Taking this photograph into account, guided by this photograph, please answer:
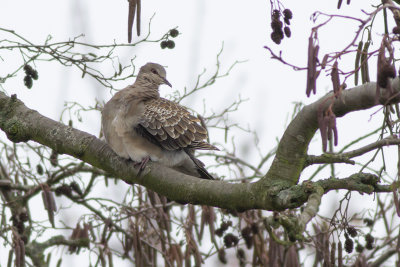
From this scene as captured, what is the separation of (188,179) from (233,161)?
1744mm

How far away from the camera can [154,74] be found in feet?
Answer: 17.6

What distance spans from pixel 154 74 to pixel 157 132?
109 centimetres

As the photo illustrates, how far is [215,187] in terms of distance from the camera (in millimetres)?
2936

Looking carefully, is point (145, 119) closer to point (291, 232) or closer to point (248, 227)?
point (248, 227)

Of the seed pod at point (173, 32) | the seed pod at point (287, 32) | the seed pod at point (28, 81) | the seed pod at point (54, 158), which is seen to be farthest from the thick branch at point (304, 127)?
the seed pod at point (54, 158)

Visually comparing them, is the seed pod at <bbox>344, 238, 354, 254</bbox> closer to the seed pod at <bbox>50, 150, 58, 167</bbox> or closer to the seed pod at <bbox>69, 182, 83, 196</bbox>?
the seed pod at <bbox>69, 182, 83, 196</bbox>

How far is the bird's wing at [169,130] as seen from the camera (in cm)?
437

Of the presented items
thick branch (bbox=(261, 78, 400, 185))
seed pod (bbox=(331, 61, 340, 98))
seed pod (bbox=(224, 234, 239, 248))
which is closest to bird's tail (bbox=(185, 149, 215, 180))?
seed pod (bbox=(224, 234, 239, 248))

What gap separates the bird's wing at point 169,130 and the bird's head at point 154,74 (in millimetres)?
870

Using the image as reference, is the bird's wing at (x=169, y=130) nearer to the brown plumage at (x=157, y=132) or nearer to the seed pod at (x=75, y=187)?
the brown plumage at (x=157, y=132)

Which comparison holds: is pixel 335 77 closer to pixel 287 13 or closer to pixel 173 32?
pixel 287 13

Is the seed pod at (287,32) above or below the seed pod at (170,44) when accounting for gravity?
below

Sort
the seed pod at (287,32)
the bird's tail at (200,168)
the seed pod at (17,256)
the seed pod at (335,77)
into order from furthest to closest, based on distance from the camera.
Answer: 1. the bird's tail at (200,168)
2. the seed pod at (17,256)
3. the seed pod at (287,32)
4. the seed pod at (335,77)

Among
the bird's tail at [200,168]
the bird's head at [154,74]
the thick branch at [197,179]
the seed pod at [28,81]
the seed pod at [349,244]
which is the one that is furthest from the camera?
the bird's head at [154,74]
